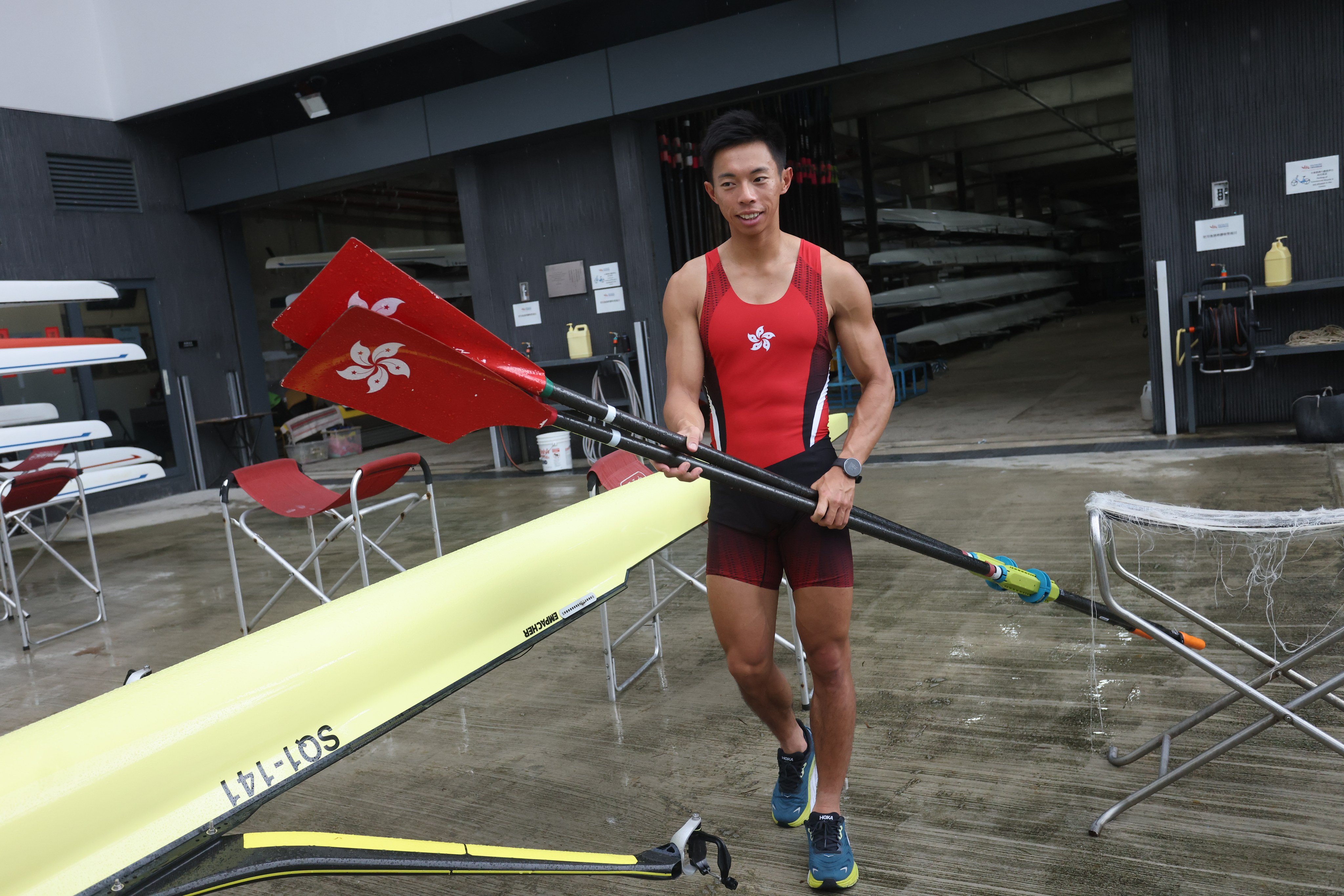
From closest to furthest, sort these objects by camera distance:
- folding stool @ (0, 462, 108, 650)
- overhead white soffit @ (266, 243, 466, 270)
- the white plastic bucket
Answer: folding stool @ (0, 462, 108, 650) < the white plastic bucket < overhead white soffit @ (266, 243, 466, 270)

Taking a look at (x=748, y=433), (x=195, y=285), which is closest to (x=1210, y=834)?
(x=748, y=433)

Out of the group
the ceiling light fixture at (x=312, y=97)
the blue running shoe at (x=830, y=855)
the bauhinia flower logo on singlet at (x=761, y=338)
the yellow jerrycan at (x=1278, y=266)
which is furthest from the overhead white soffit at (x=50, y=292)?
the yellow jerrycan at (x=1278, y=266)

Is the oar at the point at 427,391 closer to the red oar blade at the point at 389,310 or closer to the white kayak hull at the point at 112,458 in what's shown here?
the red oar blade at the point at 389,310

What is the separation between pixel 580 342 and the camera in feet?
25.3

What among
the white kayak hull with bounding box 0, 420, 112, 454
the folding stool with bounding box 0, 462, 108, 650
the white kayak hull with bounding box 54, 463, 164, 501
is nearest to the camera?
the folding stool with bounding box 0, 462, 108, 650

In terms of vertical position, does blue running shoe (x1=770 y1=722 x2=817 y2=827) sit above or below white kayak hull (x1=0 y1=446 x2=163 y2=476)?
below

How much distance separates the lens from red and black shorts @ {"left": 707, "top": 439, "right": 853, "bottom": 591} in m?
1.86

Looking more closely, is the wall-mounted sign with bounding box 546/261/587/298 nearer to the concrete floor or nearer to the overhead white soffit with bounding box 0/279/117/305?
the overhead white soffit with bounding box 0/279/117/305

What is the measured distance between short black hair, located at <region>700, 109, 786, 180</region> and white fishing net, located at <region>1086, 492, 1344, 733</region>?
3.22ft

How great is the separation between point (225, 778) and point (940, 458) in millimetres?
5577

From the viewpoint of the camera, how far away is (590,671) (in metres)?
3.18

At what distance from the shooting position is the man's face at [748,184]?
181cm

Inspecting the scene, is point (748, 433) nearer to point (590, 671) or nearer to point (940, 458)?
point (590, 671)

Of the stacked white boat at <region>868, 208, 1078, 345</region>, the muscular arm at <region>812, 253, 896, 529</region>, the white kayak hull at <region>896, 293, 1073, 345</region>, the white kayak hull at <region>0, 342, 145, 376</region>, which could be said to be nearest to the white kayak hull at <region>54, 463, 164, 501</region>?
the white kayak hull at <region>0, 342, 145, 376</region>
